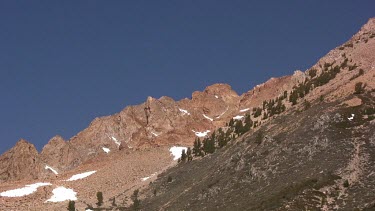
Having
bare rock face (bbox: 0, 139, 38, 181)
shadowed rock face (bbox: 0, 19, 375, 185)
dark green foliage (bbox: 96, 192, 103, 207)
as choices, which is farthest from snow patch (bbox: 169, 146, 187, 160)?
bare rock face (bbox: 0, 139, 38, 181)

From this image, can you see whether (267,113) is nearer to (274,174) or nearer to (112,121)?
(274,174)

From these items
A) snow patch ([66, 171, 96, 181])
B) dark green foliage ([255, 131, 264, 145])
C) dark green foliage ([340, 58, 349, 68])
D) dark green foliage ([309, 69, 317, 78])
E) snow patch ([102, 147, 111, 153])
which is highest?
snow patch ([102, 147, 111, 153])

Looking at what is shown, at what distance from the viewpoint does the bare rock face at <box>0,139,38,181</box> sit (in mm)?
147750

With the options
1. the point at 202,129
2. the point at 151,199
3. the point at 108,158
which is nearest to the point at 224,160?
the point at 151,199

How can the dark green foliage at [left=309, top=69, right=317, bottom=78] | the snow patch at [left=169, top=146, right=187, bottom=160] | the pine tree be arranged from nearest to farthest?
the pine tree < the dark green foliage at [left=309, top=69, right=317, bottom=78] < the snow patch at [left=169, top=146, right=187, bottom=160]

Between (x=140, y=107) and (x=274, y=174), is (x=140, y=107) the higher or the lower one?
the higher one

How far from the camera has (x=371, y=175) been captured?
56438mm

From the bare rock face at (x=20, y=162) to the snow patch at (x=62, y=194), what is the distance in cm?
4267

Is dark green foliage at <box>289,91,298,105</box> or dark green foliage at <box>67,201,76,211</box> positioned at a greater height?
dark green foliage at <box>289,91,298,105</box>

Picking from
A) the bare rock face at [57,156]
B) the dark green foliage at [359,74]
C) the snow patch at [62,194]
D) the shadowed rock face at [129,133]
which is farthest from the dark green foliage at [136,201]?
the bare rock face at [57,156]

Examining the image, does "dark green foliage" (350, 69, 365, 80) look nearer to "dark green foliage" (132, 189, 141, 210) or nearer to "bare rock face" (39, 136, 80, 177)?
"dark green foliage" (132, 189, 141, 210)

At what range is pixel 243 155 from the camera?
7850cm

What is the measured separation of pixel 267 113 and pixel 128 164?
3310 cm

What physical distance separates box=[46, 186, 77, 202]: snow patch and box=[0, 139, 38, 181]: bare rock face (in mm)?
42674
